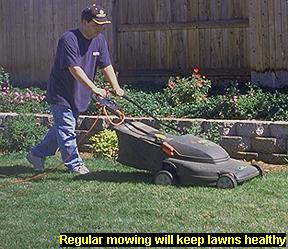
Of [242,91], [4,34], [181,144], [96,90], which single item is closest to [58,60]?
[96,90]

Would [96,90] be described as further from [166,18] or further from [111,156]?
[166,18]

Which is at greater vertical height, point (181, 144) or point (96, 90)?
Answer: point (96, 90)

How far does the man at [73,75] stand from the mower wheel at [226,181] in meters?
1.38

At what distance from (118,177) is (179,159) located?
0.87 metres

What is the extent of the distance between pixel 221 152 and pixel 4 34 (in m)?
6.91

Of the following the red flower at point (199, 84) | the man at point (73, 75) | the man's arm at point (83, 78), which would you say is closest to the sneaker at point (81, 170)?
the man at point (73, 75)

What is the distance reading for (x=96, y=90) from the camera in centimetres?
752

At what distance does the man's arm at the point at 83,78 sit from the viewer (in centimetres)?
755

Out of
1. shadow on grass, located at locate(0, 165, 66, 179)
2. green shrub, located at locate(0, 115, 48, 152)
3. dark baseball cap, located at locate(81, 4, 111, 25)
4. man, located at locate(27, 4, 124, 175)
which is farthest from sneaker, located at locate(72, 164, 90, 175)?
green shrub, located at locate(0, 115, 48, 152)

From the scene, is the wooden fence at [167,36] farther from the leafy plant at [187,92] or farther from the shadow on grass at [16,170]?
the shadow on grass at [16,170]

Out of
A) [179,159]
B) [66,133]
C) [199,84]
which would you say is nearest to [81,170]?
[66,133]

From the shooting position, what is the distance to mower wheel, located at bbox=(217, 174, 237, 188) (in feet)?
23.3

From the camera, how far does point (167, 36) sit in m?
11.9

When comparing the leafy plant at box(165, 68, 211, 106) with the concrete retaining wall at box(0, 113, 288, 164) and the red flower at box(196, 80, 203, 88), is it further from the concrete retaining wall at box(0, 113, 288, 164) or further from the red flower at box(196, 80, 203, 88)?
the concrete retaining wall at box(0, 113, 288, 164)
